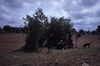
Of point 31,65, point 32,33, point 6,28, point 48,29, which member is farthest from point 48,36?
point 6,28

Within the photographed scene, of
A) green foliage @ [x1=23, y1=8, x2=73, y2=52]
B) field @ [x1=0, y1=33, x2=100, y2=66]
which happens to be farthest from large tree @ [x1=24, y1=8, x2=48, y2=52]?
field @ [x1=0, y1=33, x2=100, y2=66]

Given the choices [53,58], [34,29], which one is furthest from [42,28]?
[53,58]

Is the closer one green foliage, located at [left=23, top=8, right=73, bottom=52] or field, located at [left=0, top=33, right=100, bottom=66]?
field, located at [left=0, top=33, right=100, bottom=66]

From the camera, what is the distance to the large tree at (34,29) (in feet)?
77.9

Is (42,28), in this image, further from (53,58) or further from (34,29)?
(53,58)

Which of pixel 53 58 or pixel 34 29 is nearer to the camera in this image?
pixel 53 58

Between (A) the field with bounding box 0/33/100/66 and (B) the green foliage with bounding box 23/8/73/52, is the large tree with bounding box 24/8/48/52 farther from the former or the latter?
(A) the field with bounding box 0/33/100/66

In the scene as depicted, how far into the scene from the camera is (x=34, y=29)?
957 inches

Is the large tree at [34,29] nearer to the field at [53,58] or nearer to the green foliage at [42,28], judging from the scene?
the green foliage at [42,28]

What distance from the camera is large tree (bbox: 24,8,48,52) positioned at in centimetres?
2374

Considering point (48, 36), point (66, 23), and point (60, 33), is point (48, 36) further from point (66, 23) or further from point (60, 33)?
point (66, 23)

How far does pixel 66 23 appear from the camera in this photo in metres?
31.9

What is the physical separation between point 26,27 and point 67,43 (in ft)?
20.3

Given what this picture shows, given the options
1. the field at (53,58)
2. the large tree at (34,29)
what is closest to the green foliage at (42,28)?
the large tree at (34,29)
